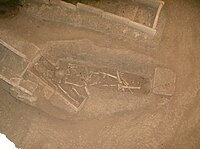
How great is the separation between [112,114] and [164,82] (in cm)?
137

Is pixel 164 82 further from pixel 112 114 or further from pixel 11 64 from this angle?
pixel 11 64

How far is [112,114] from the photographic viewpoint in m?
8.51

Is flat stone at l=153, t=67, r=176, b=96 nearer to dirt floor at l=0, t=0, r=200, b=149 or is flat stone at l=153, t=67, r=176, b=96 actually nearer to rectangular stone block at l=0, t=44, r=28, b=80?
dirt floor at l=0, t=0, r=200, b=149

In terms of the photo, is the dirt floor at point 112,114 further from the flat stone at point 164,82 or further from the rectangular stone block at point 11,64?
the rectangular stone block at point 11,64

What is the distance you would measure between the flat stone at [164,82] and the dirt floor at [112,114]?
0.44ft

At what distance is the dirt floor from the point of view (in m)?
8.24

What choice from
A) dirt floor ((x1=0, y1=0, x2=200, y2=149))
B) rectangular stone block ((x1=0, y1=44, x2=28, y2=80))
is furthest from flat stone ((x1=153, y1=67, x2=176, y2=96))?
rectangular stone block ((x1=0, y1=44, x2=28, y2=80))

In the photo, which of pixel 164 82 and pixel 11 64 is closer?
pixel 11 64

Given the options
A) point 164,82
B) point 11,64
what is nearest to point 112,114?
point 164,82

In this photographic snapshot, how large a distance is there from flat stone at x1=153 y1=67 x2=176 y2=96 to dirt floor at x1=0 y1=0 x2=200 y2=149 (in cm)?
13

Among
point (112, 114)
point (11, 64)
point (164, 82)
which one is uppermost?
point (164, 82)

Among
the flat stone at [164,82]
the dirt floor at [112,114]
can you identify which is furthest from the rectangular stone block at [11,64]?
the flat stone at [164,82]

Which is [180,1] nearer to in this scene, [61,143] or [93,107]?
[93,107]

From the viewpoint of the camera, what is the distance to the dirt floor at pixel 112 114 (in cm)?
824
